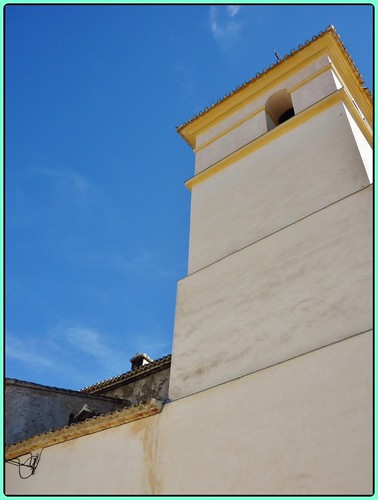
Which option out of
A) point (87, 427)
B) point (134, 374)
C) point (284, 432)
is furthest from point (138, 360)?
point (284, 432)

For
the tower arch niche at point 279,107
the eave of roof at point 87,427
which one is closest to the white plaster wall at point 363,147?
the tower arch niche at point 279,107

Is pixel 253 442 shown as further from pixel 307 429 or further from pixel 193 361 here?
pixel 193 361

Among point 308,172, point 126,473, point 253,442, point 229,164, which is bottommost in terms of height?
point 126,473

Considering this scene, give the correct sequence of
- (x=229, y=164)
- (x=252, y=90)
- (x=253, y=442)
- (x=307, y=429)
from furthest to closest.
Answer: (x=252, y=90), (x=229, y=164), (x=253, y=442), (x=307, y=429)

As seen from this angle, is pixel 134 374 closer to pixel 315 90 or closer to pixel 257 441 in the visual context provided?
pixel 257 441

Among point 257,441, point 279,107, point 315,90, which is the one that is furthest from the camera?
point 279,107

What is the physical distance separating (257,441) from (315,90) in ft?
20.9

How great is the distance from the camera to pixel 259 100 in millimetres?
10250

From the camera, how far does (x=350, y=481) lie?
179 inches

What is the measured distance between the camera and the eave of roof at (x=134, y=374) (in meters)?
9.53

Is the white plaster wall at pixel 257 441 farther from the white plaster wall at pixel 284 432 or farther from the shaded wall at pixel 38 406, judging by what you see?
the shaded wall at pixel 38 406

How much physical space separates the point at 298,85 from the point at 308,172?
259 cm

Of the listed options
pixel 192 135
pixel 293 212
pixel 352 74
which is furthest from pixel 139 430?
pixel 352 74

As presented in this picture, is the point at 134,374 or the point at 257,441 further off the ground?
the point at 134,374
